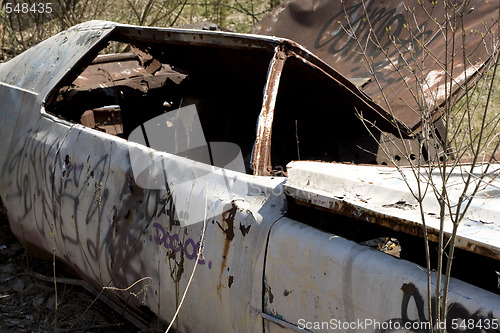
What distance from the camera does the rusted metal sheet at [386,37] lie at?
4.25m

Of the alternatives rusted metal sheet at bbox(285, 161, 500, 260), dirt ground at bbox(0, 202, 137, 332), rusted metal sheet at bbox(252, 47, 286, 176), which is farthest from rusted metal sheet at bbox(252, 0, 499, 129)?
dirt ground at bbox(0, 202, 137, 332)

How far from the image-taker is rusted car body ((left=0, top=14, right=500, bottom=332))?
6.39 ft

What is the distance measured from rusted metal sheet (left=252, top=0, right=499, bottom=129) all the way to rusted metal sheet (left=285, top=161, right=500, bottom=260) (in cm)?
184

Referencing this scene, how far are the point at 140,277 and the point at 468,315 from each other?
153 cm

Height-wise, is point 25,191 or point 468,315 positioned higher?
point 468,315

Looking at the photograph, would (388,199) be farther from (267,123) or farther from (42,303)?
(42,303)

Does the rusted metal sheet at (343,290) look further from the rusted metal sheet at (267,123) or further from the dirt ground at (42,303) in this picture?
the dirt ground at (42,303)

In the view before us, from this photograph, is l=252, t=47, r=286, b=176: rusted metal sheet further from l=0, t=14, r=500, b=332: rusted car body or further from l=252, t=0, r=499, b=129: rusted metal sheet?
l=252, t=0, r=499, b=129: rusted metal sheet

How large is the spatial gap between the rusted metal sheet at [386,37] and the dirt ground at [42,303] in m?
2.22

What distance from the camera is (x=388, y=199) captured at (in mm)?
1962

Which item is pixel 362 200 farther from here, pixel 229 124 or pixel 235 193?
pixel 229 124

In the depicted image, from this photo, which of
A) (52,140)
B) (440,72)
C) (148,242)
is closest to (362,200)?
(148,242)

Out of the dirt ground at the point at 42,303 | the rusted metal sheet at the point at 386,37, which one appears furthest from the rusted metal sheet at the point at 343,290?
the rusted metal sheet at the point at 386,37

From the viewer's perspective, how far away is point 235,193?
237 cm
